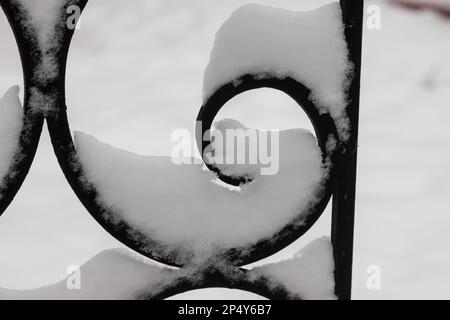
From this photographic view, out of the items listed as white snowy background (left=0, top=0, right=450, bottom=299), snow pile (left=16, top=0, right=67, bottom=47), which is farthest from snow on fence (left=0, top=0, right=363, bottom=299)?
white snowy background (left=0, top=0, right=450, bottom=299)

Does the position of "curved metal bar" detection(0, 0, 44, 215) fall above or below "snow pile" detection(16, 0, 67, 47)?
below

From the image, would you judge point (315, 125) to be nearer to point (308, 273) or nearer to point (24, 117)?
point (308, 273)

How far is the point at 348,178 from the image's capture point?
1.82 feet

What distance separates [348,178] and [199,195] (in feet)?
0.48

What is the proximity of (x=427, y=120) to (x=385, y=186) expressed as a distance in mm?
306

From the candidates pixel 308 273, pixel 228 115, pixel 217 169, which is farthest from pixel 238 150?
pixel 228 115

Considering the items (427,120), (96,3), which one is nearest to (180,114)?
(96,3)

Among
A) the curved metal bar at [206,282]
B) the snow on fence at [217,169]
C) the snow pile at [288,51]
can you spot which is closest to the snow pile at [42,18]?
the snow on fence at [217,169]

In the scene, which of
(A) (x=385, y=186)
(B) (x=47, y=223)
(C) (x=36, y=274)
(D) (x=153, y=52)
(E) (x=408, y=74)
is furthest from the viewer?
(E) (x=408, y=74)

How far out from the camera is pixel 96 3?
1527 millimetres

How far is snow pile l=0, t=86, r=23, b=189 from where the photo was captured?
0.50 metres

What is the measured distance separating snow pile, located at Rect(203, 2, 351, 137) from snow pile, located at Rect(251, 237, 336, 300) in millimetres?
122

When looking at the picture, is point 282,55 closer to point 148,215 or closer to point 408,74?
point 148,215

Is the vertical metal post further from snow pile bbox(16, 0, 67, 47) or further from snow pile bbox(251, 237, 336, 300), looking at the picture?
snow pile bbox(16, 0, 67, 47)
